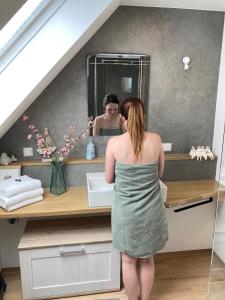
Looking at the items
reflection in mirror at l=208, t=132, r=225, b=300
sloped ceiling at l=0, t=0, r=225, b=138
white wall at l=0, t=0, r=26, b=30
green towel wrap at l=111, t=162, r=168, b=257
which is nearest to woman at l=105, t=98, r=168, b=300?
green towel wrap at l=111, t=162, r=168, b=257

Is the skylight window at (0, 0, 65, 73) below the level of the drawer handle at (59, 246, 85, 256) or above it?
above

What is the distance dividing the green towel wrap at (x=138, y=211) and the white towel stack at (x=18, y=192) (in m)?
0.62

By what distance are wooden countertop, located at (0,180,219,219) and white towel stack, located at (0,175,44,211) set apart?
0.13 feet

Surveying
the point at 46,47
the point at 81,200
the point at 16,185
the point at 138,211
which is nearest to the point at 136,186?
the point at 138,211

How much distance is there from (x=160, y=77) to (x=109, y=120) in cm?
56

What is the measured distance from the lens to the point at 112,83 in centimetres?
222

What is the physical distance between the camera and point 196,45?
2295 millimetres

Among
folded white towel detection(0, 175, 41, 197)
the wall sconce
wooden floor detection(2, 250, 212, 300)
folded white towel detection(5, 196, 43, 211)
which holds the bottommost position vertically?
wooden floor detection(2, 250, 212, 300)

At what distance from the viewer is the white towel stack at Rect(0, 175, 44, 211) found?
1852mm

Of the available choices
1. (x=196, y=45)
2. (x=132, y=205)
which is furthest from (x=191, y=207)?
(x=196, y=45)

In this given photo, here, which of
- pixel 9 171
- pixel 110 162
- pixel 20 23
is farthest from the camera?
pixel 9 171

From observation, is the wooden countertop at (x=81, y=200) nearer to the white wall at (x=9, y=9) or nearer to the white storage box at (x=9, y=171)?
the white storage box at (x=9, y=171)

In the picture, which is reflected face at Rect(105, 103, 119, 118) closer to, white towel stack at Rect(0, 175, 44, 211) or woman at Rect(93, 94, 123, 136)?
woman at Rect(93, 94, 123, 136)

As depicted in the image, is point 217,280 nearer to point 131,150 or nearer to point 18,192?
point 131,150
